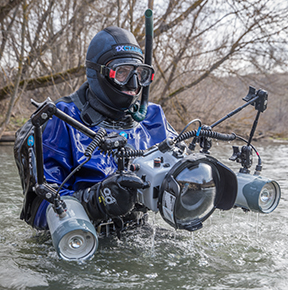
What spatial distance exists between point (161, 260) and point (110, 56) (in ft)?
4.77

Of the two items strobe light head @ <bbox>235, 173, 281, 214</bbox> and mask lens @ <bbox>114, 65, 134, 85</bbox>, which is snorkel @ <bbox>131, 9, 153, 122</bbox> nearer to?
mask lens @ <bbox>114, 65, 134, 85</bbox>

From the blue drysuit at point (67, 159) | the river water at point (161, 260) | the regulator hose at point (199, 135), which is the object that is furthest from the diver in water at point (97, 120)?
the regulator hose at point (199, 135)

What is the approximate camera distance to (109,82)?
2590mm

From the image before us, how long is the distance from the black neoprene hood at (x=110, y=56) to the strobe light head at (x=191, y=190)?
2.98 ft

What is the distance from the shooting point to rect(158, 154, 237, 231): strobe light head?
185 cm

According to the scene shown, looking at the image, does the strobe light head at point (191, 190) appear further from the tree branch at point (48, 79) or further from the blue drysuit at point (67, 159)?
the tree branch at point (48, 79)

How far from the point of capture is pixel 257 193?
2230 millimetres

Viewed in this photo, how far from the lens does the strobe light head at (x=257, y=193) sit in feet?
7.36

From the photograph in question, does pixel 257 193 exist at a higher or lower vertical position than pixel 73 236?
higher

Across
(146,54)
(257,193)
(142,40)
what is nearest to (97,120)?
(146,54)

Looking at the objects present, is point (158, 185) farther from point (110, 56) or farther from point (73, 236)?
point (110, 56)

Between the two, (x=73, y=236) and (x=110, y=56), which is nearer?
(x=73, y=236)

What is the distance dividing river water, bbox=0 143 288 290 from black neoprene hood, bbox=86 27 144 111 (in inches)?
35.3

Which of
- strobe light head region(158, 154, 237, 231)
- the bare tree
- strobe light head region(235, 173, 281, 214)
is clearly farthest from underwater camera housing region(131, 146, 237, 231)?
the bare tree
